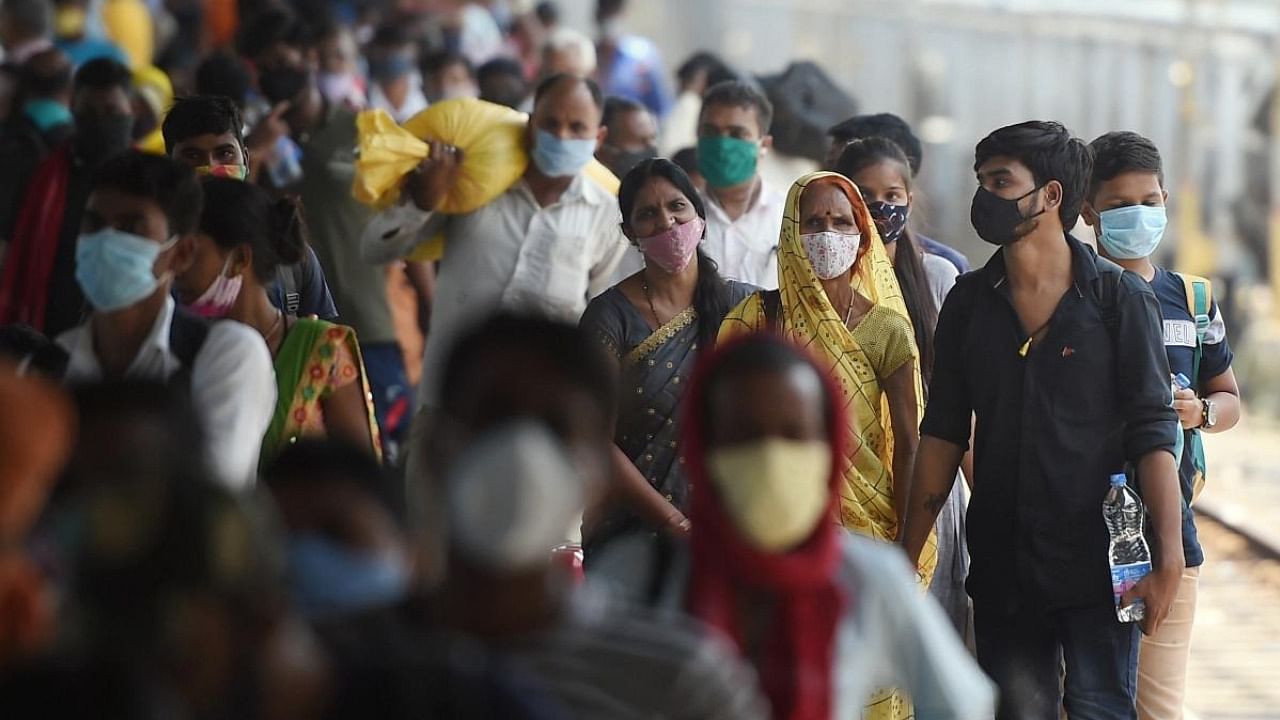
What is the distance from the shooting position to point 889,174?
6.61m

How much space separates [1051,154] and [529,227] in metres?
2.29

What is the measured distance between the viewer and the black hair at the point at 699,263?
20.1 ft

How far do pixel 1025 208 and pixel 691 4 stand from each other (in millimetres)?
15537

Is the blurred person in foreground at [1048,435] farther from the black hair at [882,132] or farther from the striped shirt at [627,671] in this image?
the striped shirt at [627,671]

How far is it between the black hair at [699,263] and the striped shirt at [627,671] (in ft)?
10.6

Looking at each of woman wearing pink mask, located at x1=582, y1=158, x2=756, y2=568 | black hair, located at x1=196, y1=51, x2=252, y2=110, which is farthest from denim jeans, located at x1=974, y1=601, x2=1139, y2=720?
black hair, located at x1=196, y1=51, x2=252, y2=110

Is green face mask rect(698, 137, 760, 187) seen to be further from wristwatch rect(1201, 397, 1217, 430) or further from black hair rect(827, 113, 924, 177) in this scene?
wristwatch rect(1201, 397, 1217, 430)

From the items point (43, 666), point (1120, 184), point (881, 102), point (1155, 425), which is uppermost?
point (43, 666)

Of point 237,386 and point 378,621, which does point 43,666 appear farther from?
point 237,386

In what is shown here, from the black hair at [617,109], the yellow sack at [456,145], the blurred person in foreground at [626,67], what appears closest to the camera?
the yellow sack at [456,145]

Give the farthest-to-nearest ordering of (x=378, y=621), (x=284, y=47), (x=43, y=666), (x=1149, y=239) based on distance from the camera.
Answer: (x=284, y=47), (x=1149, y=239), (x=378, y=621), (x=43, y=666)

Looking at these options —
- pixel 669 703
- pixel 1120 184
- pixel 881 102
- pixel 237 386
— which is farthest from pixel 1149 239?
pixel 881 102

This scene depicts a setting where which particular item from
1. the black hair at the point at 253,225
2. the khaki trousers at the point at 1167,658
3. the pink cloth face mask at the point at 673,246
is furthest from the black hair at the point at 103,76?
the khaki trousers at the point at 1167,658

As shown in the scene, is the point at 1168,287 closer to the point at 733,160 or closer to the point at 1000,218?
the point at 1000,218
